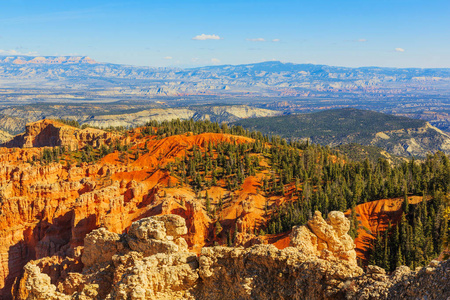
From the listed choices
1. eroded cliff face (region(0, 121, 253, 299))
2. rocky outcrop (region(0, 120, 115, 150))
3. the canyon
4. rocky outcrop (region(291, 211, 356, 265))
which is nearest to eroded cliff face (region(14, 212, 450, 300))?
the canyon

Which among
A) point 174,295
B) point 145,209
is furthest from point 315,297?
point 145,209

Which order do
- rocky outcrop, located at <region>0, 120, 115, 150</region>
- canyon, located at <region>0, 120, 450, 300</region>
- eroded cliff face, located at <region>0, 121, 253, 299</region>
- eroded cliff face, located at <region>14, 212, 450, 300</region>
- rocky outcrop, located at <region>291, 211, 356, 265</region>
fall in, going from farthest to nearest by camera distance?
1. rocky outcrop, located at <region>0, 120, 115, 150</region>
2. eroded cliff face, located at <region>0, 121, 253, 299</region>
3. rocky outcrop, located at <region>291, 211, 356, 265</region>
4. canyon, located at <region>0, 120, 450, 300</region>
5. eroded cliff face, located at <region>14, 212, 450, 300</region>

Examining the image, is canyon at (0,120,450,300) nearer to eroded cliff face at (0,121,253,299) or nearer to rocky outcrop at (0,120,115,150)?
eroded cliff face at (0,121,253,299)

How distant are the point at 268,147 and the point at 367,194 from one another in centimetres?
4765

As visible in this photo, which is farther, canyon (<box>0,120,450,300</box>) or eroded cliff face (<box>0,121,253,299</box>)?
eroded cliff face (<box>0,121,253,299</box>)

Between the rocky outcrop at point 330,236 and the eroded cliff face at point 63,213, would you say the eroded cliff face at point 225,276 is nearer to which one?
the rocky outcrop at point 330,236

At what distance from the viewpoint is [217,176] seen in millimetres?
87125

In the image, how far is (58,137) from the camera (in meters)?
132

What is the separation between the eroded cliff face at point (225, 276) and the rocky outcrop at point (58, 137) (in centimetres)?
10169

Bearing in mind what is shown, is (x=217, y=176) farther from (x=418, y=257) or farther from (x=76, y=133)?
(x=76, y=133)

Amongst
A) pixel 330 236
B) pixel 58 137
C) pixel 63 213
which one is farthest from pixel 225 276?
pixel 58 137

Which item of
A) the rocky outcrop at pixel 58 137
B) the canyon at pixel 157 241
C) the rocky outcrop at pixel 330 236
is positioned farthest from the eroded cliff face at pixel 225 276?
the rocky outcrop at pixel 58 137

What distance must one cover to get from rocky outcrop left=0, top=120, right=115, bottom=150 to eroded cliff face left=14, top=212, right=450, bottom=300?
10169 centimetres

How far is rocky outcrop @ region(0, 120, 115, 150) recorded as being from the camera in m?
126
